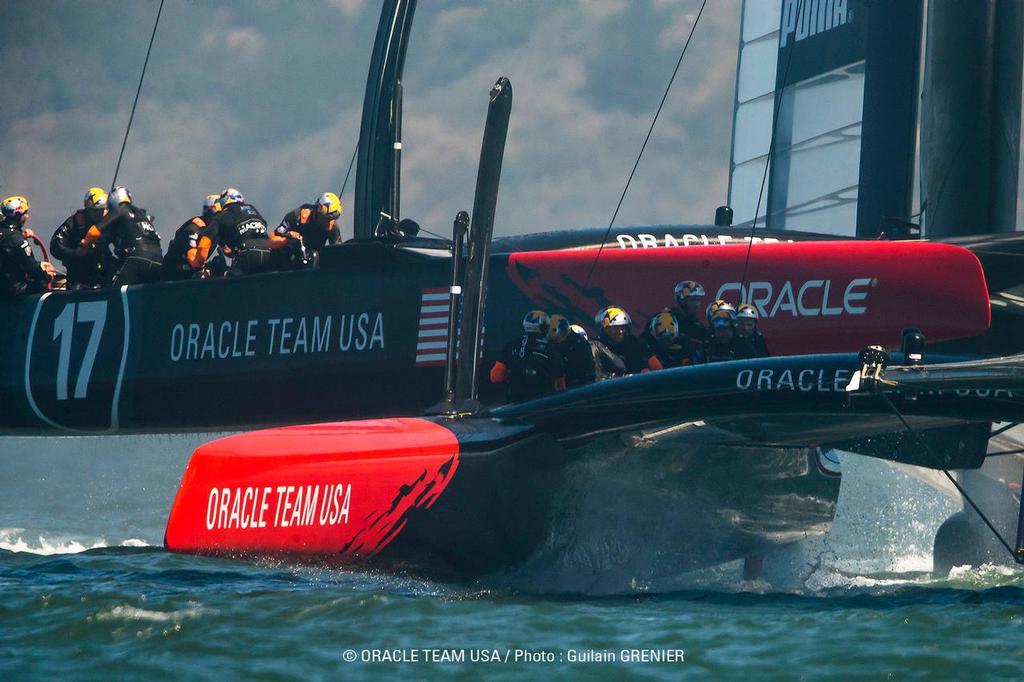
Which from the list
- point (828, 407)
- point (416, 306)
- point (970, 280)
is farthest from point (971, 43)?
point (828, 407)

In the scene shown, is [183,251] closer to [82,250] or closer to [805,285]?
[82,250]

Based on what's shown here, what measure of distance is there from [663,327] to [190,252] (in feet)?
10.3

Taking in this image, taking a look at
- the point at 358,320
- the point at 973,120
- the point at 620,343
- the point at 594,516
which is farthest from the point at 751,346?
the point at 973,120

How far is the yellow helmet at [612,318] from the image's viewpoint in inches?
278

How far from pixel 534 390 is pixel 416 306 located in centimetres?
148

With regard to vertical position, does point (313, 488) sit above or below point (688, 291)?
below

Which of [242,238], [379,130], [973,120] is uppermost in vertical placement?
[973,120]

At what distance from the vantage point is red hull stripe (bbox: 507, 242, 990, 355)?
277 inches

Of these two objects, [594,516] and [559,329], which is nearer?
[594,516]

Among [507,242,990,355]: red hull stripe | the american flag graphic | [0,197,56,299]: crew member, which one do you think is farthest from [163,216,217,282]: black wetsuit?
[507,242,990,355]: red hull stripe

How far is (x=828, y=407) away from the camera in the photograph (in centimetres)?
477

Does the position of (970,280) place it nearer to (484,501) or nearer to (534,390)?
(534,390)

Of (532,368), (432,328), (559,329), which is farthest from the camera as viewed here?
(432,328)

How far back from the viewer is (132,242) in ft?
29.0
